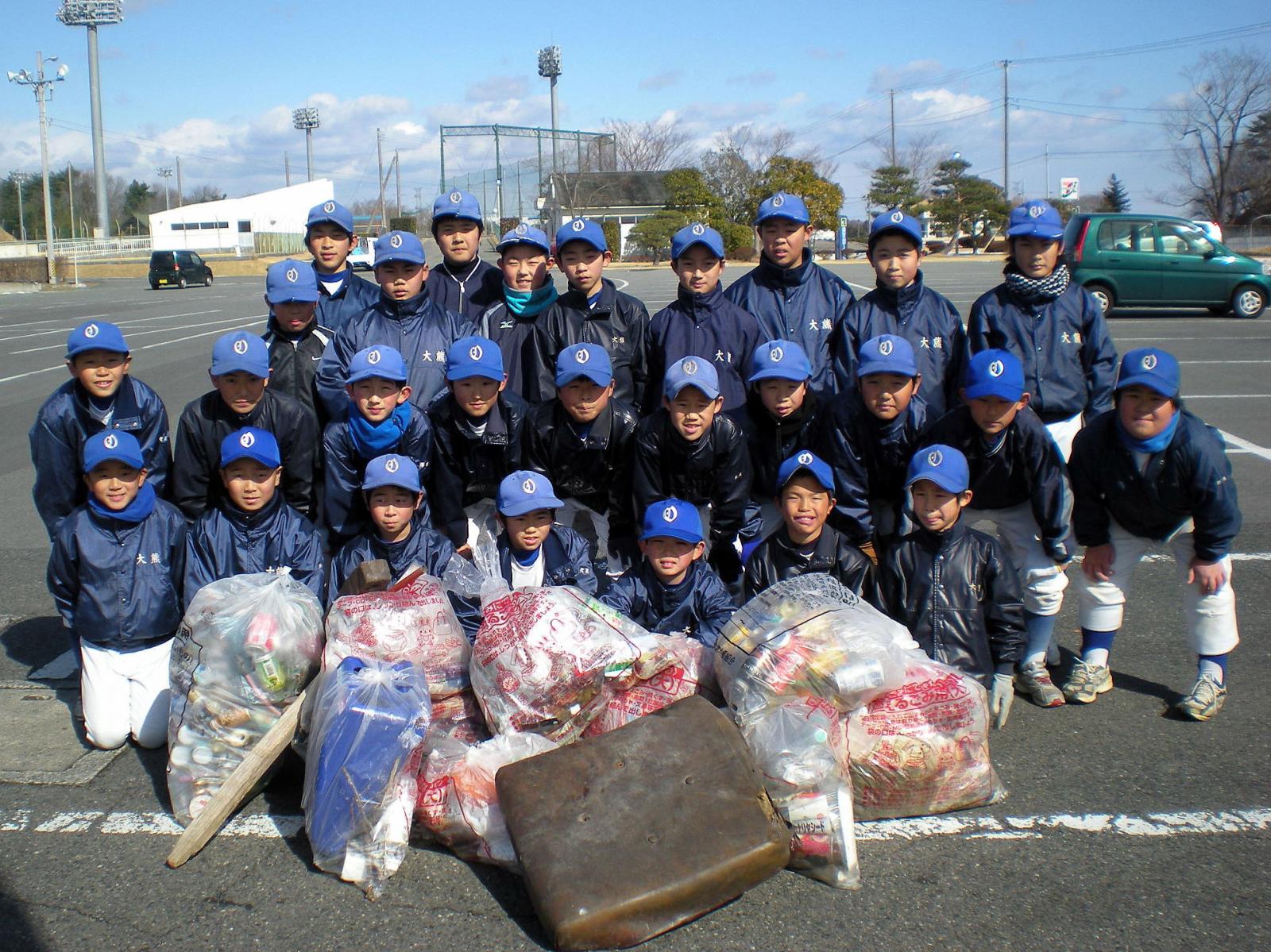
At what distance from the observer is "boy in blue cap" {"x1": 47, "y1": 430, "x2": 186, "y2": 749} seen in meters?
4.05

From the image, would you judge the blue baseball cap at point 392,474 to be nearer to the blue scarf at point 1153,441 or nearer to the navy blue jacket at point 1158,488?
the navy blue jacket at point 1158,488

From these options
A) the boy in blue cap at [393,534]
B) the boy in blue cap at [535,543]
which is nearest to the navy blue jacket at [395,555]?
the boy in blue cap at [393,534]

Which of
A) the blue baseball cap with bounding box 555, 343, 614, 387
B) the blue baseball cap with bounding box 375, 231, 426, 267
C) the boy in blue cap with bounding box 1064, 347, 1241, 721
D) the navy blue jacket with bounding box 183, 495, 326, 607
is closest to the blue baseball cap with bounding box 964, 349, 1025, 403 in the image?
the boy in blue cap with bounding box 1064, 347, 1241, 721

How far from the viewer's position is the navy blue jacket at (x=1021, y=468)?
421 cm

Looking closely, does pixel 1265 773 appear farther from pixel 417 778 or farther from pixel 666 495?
pixel 417 778

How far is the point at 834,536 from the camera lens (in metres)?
4.26

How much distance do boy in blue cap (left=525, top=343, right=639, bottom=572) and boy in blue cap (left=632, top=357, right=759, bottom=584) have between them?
0.46 feet

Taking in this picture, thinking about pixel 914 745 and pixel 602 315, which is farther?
pixel 602 315

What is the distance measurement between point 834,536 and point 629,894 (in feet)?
6.24

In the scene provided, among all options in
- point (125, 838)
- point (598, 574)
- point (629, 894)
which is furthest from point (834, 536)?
point (125, 838)

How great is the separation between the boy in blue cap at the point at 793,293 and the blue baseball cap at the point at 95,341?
2938mm

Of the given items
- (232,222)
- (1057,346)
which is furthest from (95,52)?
(1057,346)

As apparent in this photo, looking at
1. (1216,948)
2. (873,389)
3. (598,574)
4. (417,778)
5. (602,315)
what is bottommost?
(1216,948)

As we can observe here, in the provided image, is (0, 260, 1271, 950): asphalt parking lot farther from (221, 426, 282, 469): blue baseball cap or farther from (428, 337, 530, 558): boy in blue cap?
(428, 337, 530, 558): boy in blue cap
